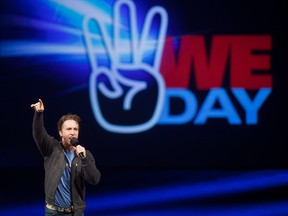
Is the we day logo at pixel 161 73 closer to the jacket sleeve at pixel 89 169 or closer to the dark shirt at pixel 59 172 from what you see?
the dark shirt at pixel 59 172

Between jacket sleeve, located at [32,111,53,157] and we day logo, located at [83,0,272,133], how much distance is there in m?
2.74

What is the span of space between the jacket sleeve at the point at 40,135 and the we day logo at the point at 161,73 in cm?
274

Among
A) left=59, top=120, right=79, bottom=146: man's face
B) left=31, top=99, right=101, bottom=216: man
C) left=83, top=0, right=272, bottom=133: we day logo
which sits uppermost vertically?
left=83, top=0, right=272, bottom=133: we day logo

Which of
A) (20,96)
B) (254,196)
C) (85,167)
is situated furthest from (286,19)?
(85,167)

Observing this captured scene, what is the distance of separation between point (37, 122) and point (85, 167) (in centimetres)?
39

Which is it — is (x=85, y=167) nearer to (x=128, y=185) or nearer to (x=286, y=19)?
(x=128, y=185)

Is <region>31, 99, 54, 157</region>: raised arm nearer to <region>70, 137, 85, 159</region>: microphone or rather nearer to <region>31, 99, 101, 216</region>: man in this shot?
<region>31, 99, 101, 216</region>: man

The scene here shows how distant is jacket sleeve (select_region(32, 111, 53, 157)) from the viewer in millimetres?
2883

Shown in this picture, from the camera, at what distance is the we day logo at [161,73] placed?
5691 mm

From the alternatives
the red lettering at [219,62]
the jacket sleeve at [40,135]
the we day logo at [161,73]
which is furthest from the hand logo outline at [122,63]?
the jacket sleeve at [40,135]

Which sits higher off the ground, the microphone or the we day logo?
the we day logo

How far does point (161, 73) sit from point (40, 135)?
2.98 meters

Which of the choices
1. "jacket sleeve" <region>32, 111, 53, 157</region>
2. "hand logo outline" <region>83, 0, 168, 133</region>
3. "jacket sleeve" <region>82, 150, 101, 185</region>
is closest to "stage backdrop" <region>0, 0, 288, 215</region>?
"hand logo outline" <region>83, 0, 168, 133</region>

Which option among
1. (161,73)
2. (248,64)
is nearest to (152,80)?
(161,73)
